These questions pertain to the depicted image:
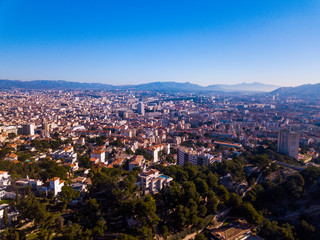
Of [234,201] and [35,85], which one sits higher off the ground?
[35,85]

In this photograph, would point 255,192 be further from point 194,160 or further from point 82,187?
point 82,187

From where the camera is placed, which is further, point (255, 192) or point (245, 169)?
point (245, 169)

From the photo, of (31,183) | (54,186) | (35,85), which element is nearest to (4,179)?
(31,183)

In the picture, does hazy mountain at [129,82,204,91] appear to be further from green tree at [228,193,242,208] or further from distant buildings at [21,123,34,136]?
green tree at [228,193,242,208]

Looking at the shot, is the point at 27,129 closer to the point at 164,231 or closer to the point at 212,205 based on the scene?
the point at 164,231

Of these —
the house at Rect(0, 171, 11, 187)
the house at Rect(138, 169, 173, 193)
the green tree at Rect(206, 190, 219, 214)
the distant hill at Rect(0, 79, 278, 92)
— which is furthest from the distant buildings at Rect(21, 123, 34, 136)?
the distant hill at Rect(0, 79, 278, 92)

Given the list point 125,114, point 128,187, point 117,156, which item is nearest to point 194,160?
point 117,156

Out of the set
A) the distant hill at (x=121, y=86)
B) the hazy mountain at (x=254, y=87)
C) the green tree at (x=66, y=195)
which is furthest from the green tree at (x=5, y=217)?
the hazy mountain at (x=254, y=87)
